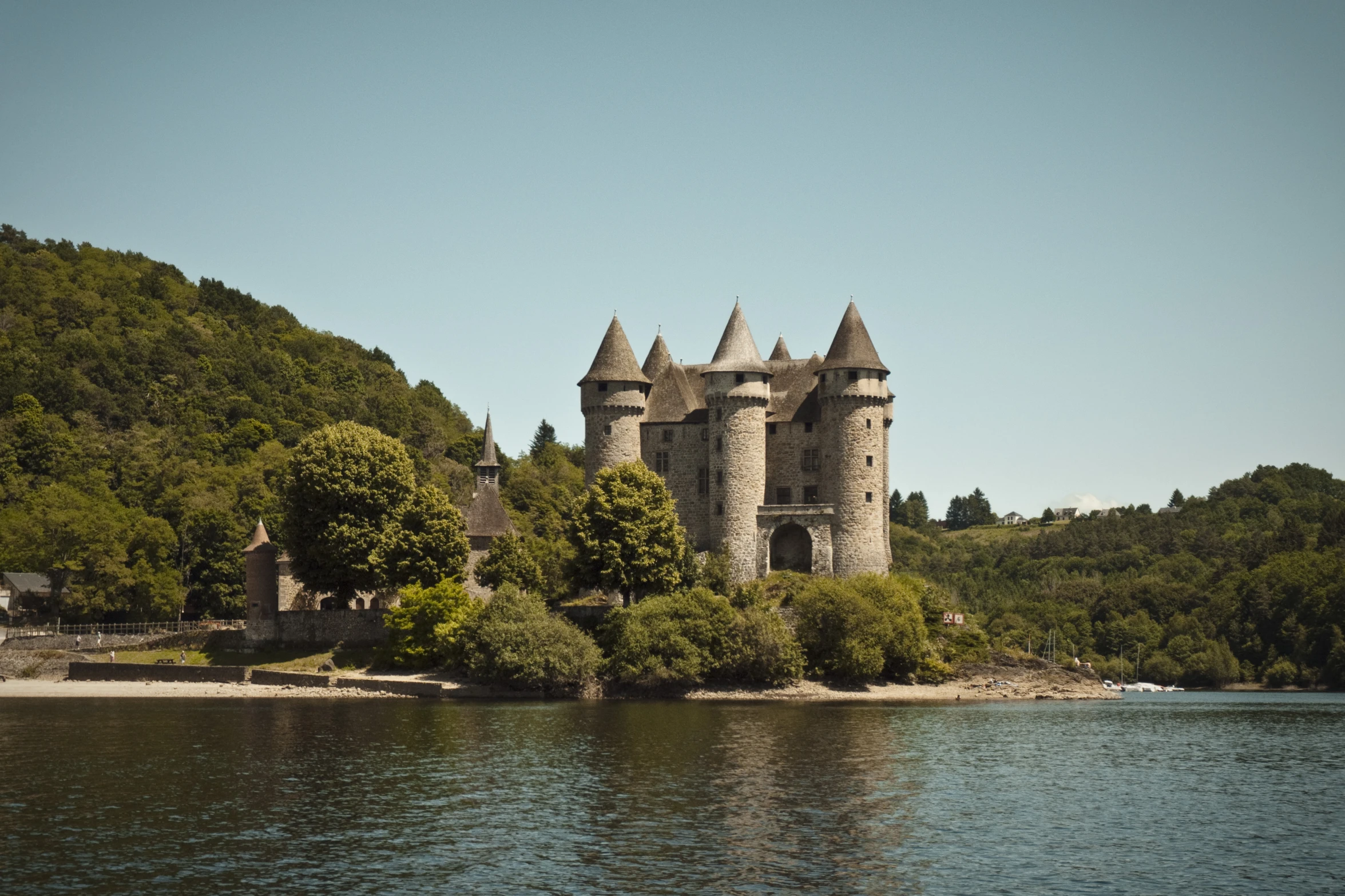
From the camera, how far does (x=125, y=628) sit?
7838 cm

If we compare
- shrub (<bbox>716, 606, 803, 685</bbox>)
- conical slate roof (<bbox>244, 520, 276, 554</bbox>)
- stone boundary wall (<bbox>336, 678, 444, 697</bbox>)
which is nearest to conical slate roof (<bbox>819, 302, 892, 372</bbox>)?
shrub (<bbox>716, 606, 803, 685</bbox>)

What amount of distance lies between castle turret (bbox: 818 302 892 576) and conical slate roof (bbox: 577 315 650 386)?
1046 centimetres

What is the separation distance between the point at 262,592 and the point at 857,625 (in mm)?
32862

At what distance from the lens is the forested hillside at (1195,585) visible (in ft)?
348

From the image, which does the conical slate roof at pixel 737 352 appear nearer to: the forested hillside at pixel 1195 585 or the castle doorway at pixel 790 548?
the castle doorway at pixel 790 548

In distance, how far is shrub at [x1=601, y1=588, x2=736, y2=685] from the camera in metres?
60.3

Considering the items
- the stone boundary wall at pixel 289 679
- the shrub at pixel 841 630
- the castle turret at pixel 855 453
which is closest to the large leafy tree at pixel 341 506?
the stone boundary wall at pixel 289 679

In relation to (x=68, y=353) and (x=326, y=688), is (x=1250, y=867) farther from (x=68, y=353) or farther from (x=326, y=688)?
(x=68, y=353)

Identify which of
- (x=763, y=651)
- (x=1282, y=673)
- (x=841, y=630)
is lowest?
(x=1282, y=673)

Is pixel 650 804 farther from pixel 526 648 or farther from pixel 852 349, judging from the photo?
pixel 852 349

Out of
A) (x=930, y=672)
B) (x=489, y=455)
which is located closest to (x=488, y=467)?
(x=489, y=455)

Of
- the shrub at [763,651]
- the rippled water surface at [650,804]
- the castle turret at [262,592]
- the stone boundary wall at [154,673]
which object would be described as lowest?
the rippled water surface at [650,804]

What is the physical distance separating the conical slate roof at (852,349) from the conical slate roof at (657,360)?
407 inches

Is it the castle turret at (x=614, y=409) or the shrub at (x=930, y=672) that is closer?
the shrub at (x=930, y=672)
